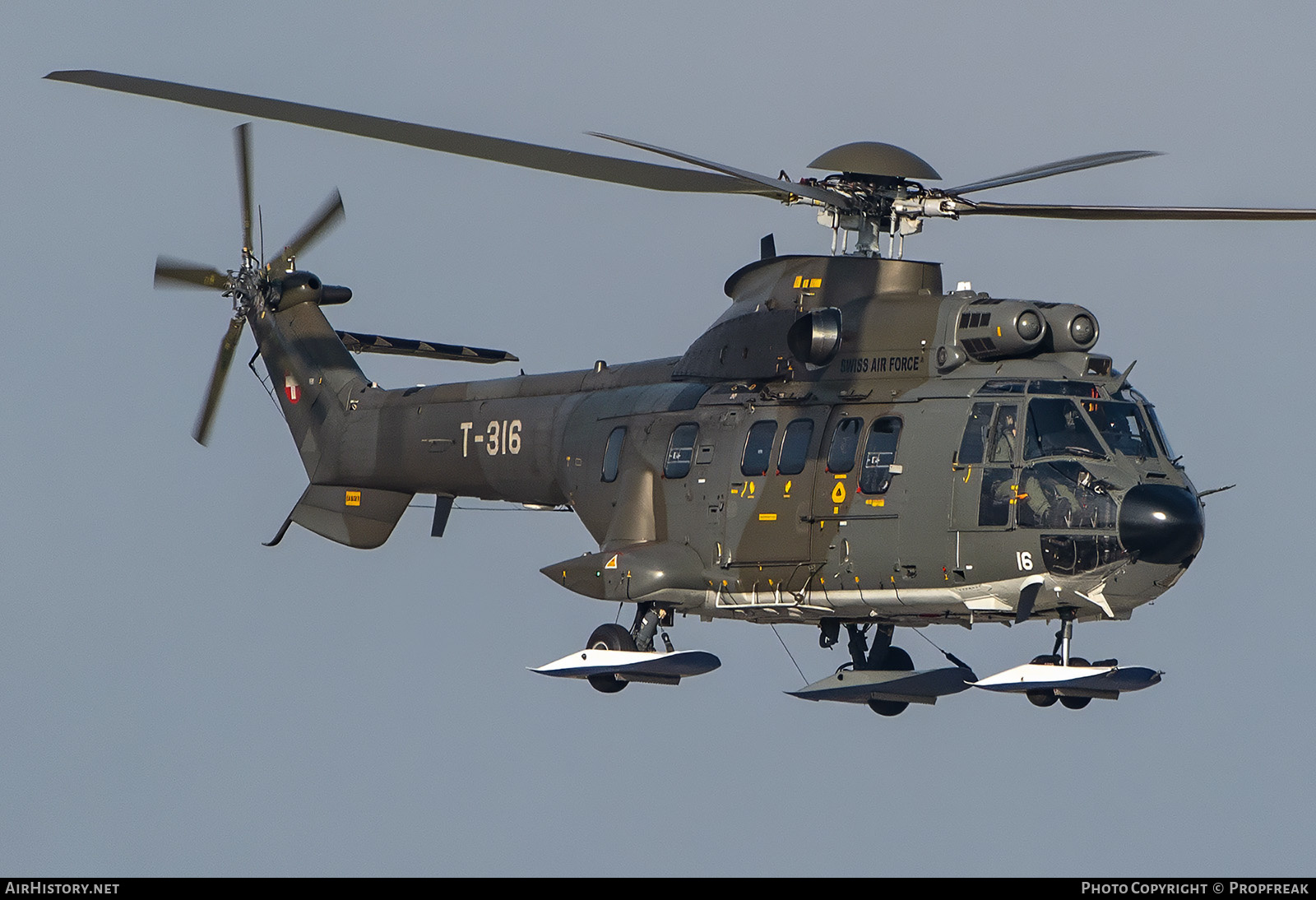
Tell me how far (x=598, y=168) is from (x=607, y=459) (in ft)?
16.3

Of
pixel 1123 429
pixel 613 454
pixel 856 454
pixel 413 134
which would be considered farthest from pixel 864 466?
pixel 413 134

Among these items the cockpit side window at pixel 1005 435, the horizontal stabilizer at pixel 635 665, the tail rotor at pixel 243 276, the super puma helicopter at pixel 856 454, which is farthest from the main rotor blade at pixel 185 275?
the cockpit side window at pixel 1005 435

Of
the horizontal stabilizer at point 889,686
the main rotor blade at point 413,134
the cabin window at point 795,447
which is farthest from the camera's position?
the horizontal stabilizer at point 889,686

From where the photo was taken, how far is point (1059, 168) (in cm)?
1980

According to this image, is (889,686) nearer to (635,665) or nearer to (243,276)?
(635,665)

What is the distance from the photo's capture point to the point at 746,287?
21.1 metres

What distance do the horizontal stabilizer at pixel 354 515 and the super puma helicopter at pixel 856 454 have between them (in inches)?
73.4

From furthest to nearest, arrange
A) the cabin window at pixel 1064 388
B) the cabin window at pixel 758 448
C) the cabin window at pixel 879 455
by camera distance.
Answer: the cabin window at pixel 758 448 < the cabin window at pixel 879 455 < the cabin window at pixel 1064 388

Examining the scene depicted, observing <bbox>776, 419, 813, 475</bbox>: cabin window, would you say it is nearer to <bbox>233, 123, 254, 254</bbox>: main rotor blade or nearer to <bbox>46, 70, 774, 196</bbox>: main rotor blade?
<bbox>46, 70, 774, 196</bbox>: main rotor blade

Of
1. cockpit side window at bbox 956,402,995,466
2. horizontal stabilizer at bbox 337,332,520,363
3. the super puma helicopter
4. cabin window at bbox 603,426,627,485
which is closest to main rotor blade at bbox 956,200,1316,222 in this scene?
the super puma helicopter

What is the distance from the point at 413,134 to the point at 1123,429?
7.31 metres

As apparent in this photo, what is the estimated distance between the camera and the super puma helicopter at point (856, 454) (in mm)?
17859

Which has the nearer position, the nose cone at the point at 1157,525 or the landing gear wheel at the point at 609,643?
the nose cone at the point at 1157,525

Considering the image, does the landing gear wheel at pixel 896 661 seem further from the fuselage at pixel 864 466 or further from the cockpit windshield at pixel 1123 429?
the cockpit windshield at pixel 1123 429
